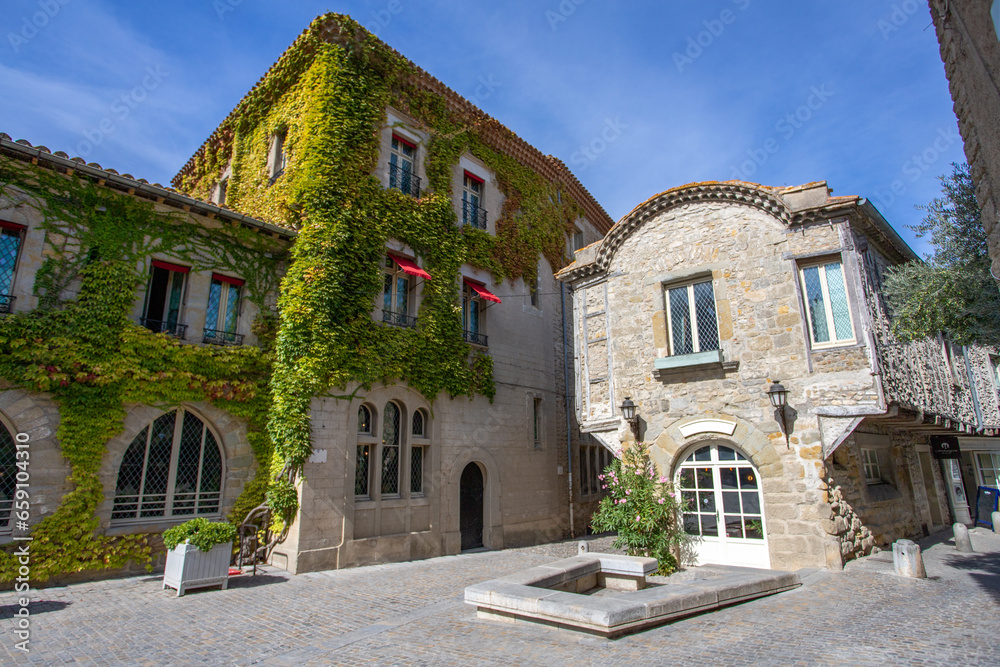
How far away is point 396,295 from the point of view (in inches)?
500

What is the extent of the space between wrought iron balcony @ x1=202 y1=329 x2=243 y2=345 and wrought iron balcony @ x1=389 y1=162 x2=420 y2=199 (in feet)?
16.1

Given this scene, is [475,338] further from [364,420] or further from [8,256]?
[8,256]

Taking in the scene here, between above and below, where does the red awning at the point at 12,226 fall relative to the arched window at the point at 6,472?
above

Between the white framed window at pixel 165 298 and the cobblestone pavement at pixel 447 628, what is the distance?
14.5 feet

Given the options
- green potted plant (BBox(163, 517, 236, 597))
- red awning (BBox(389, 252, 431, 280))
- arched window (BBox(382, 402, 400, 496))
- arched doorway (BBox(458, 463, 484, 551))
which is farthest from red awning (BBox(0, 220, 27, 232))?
arched doorway (BBox(458, 463, 484, 551))

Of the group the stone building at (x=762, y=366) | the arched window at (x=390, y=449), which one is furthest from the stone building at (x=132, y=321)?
the stone building at (x=762, y=366)

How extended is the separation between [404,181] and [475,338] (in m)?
4.30

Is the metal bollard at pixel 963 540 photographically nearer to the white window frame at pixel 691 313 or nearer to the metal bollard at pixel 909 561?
the metal bollard at pixel 909 561

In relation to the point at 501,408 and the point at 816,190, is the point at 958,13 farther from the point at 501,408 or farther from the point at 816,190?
the point at 501,408

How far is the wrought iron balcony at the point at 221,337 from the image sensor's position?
35.0ft

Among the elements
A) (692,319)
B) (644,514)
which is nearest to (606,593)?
(644,514)

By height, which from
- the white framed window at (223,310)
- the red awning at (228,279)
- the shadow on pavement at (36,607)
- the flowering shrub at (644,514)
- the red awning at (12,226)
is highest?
the red awning at (12,226)

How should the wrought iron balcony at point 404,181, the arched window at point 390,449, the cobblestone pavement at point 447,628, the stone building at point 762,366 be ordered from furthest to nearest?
1. the wrought iron balcony at point 404,181
2. the arched window at point 390,449
3. the stone building at point 762,366
4. the cobblestone pavement at point 447,628

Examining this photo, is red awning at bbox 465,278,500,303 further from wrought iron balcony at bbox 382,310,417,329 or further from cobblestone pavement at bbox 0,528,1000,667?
cobblestone pavement at bbox 0,528,1000,667
